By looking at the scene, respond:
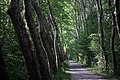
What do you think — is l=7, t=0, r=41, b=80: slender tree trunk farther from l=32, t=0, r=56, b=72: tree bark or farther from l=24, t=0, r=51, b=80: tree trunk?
l=32, t=0, r=56, b=72: tree bark

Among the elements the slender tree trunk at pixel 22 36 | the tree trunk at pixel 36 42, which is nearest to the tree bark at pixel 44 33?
the tree trunk at pixel 36 42

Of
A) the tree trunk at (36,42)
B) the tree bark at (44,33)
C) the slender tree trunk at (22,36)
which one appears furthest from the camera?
the tree bark at (44,33)

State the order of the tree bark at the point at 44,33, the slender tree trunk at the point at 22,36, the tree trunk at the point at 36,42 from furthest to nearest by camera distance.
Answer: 1. the tree bark at the point at 44,33
2. the tree trunk at the point at 36,42
3. the slender tree trunk at the point at 22,36

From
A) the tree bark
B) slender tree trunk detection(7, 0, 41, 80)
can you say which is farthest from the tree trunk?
the tree bark

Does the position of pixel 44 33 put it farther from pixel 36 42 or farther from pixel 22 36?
pixel 22 36

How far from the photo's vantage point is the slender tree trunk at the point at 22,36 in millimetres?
12539

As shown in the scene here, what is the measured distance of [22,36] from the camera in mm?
12820

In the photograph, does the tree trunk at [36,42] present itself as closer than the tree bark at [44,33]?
Yes

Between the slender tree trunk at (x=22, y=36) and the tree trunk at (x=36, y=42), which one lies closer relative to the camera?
the slender tree trunk at (x=22, y=36)

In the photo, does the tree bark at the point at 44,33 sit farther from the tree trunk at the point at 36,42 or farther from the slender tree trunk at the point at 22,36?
the slender tree trunk at the point at 22,36

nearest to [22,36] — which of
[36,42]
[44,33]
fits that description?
[36,42]

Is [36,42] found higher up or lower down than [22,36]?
lower down

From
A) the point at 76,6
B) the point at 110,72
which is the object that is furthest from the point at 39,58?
the point at 76,6

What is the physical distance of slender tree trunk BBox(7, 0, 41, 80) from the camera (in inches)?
494
